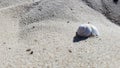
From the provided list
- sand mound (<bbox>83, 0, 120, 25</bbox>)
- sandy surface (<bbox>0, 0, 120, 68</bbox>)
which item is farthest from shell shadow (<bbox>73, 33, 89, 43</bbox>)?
sand mound (<bbox>83, 0, 120, 25</bbox>)

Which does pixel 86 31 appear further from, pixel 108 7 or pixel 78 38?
pixel 108 7

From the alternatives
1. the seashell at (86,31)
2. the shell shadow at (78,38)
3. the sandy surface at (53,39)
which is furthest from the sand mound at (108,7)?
the shell shadow at (78,38)

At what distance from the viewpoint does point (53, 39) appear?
1302cm

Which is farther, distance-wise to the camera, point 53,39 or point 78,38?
point 78,38

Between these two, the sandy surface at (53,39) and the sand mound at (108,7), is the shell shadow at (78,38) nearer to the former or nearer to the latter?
the sandy surface at (53,39)

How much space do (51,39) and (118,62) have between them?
3.84m

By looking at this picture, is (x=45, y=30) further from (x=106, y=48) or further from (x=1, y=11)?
(x=1, y=11)

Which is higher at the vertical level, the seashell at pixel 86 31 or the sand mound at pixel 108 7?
the seashell at pixel 86 31

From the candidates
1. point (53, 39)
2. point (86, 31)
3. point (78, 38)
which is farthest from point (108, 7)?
point (53, 39)

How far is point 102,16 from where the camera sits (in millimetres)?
19484

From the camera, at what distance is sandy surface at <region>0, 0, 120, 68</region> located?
10.6 m

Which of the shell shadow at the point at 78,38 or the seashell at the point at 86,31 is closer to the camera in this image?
the shell shadow at the point at 78,38

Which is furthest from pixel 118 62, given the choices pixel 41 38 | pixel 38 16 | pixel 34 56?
pixel 38 16

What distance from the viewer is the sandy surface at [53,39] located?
10.6 m
